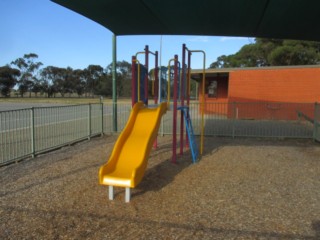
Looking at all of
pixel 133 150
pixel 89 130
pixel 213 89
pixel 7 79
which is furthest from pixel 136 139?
pixel 7 79

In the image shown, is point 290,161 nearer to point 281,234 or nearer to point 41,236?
point 281,234

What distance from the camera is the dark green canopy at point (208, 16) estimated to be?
576 cm

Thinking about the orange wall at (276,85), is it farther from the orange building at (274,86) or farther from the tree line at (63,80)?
the tree line at (63,80)

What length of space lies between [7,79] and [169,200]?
274ft

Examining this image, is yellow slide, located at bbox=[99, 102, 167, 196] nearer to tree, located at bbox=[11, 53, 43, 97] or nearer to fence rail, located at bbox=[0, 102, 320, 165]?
fence rail, located at bbox=[0, 102, 320, 165]

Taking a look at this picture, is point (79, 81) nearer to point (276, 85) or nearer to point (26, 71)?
point (26, 71)

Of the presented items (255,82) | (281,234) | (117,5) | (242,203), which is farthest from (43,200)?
(255,82)

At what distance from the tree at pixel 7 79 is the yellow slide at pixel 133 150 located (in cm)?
8116

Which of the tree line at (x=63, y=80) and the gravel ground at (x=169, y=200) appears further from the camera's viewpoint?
the tree line at (x=63, y=80)

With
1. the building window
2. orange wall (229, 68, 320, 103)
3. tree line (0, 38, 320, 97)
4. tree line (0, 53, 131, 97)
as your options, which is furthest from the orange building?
tree line (0, 53, 131, 97)

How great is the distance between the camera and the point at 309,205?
451 centimetres

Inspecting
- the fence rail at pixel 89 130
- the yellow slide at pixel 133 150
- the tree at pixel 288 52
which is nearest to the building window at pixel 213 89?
the fence rail at pixel 89 130

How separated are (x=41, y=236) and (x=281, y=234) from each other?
2900mm

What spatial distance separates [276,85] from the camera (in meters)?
18.9
